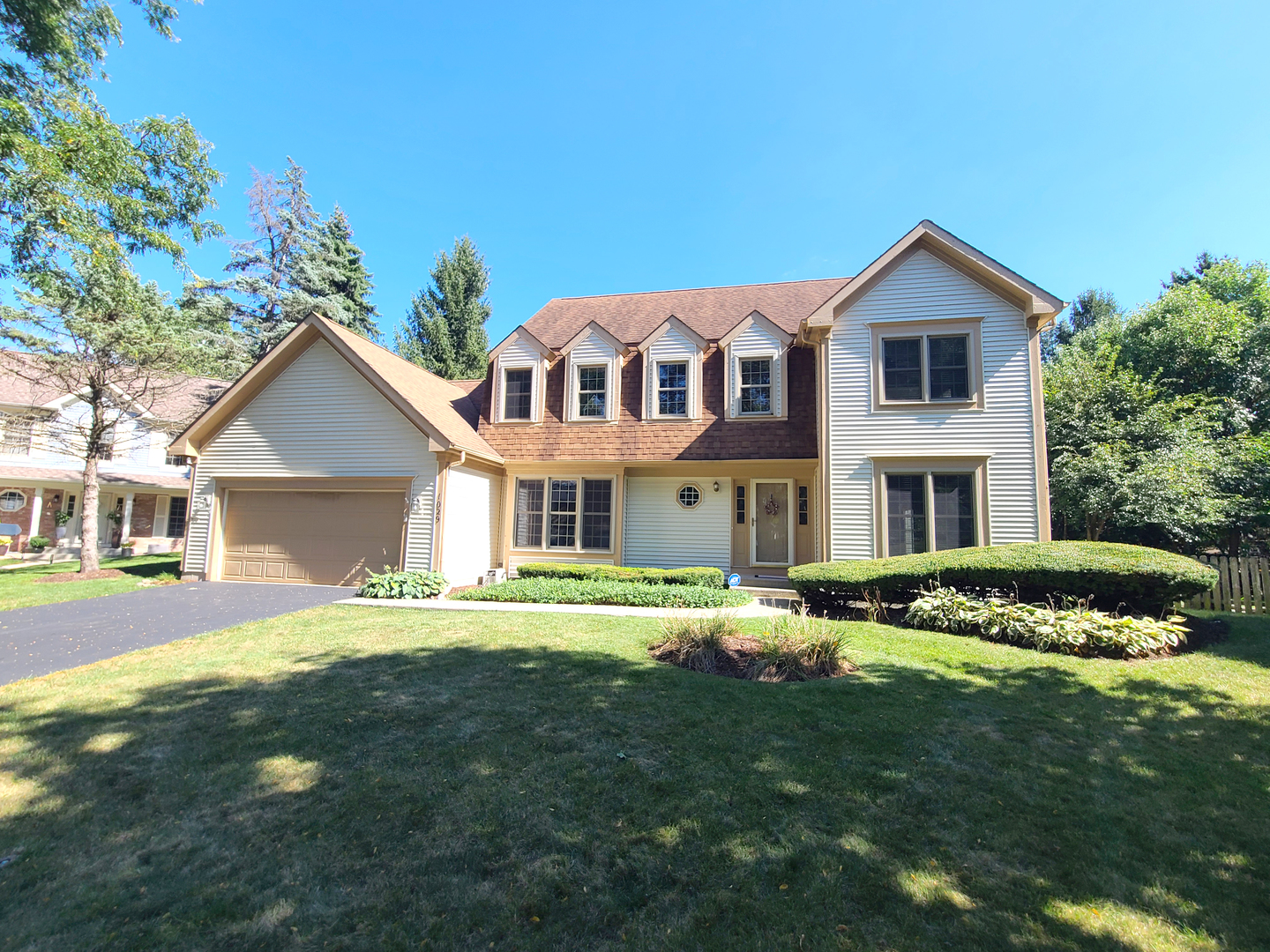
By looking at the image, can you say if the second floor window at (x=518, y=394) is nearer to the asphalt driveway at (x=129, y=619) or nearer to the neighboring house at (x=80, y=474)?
the asphalt driveway at (x=129, y=619)

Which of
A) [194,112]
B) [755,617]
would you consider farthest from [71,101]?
[755,617]

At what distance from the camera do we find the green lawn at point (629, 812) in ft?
8.07

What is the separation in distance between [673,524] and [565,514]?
2883 millimetres

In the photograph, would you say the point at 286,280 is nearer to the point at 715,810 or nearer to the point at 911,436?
the point at 911,436

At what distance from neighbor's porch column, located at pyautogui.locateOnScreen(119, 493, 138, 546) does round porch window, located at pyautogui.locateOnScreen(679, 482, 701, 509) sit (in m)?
25.8

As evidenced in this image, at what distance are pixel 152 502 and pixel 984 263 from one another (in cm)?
3306

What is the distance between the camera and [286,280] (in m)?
27.8

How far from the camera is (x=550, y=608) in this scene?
10352 mm

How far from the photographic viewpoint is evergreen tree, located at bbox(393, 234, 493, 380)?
93.8ft

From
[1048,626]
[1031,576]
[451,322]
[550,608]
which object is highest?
[451,322]

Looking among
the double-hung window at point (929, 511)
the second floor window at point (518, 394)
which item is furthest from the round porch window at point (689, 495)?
the second floor window at point (518, 394)

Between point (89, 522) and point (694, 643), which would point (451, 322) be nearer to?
point (89, 522)

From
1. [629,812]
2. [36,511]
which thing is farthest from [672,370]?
[36,511]

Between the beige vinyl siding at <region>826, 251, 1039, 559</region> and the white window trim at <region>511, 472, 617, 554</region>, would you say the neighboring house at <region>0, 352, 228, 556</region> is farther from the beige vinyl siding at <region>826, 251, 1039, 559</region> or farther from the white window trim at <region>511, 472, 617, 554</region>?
the beige vinyl siding at <region>826, 251, 1039, 559</region>
